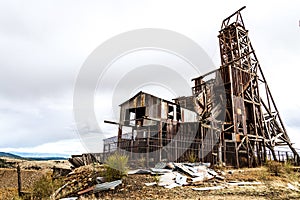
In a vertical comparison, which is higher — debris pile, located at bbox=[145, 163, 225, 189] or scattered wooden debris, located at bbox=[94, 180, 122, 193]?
debris pile, located at bbox=[145, 163, 225, 189]

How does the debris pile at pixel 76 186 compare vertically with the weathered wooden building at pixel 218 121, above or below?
below

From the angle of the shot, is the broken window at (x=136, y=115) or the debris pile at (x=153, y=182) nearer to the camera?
the debris pile at (x=153, y=182)

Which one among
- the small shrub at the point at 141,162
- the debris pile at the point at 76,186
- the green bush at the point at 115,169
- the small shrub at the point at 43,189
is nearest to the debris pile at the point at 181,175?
the small shrub at the point at 141,162

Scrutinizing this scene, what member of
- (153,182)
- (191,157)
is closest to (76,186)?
(153,182)

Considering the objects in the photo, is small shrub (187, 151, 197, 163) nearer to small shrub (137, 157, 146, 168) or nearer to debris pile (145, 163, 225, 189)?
debris pile (145, 163, 225, 189)

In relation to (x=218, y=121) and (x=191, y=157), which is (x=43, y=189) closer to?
(x=191, y=157)

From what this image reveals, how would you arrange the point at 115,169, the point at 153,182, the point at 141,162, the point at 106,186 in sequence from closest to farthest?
the point at 106,186 < the point at 153,182 < the point at 115,169 < the point at 141,162

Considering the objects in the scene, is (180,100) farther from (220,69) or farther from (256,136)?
(256,136)

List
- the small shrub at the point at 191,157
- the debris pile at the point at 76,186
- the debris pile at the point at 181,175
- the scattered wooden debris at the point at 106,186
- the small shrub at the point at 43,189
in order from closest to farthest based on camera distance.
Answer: the scattered wooden debris at the point at 106,186 < the debris pile at the point at 76,186 < the debris pile at the point at 181,175 < the small shrub at the point at 43,189 < the small shrub at the point at 191,157

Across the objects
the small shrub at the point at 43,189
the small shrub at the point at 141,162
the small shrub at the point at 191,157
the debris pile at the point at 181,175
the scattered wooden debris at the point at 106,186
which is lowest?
the small shrub at the point at 43,189

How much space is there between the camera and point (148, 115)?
65.8 feet

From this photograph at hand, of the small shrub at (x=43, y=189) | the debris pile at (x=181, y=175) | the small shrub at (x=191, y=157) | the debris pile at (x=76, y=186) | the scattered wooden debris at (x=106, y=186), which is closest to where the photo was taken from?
the scattered wooden debris at (x=106, y=186)

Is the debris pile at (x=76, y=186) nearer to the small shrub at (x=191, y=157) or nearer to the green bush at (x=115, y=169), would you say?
the green bush at (x=115, y=169)

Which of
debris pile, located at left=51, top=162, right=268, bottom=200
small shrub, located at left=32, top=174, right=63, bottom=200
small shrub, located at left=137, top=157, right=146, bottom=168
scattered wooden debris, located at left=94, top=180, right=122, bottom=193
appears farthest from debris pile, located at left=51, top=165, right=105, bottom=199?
small shrub, located at left=137, top=157, right=146, bottom=168
